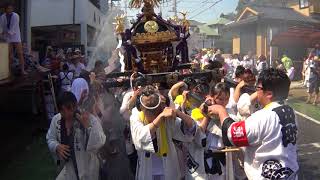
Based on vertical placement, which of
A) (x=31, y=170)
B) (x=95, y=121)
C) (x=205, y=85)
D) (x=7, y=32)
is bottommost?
(x=31, y=170)

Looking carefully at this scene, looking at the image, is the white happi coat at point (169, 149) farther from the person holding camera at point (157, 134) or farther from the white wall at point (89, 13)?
the white wall at point (89, 13)

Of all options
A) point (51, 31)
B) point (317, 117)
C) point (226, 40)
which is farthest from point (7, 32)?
point (226, 40)

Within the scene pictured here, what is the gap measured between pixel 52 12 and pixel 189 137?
19.8m

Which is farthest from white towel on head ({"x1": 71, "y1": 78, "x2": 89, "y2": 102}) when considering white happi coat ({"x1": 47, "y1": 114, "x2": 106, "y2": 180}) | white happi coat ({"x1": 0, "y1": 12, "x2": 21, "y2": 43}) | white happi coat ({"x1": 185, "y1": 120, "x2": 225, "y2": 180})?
white happi coat ({"x1": 0, "y1": 12, "x2": 21, "y2": 43})

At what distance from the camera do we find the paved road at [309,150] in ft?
22.1

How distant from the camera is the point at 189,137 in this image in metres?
3.98

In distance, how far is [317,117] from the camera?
38.5 feet

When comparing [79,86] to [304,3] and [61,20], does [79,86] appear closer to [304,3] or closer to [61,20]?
[61,20]

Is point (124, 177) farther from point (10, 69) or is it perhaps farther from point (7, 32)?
point (7, 32)

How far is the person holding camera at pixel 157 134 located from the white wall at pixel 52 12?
19.3 m

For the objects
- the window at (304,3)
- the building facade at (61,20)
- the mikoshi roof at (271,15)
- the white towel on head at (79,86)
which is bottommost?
the white towel on head at (79,86)

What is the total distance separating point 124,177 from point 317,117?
8.30 meters

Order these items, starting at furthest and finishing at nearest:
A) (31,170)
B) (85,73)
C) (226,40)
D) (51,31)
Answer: (226,40), (51,31), (31,170), (85,73)

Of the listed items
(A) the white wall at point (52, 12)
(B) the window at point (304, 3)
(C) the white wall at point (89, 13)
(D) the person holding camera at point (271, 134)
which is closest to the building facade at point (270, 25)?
(B) the window at point (304, 3)
